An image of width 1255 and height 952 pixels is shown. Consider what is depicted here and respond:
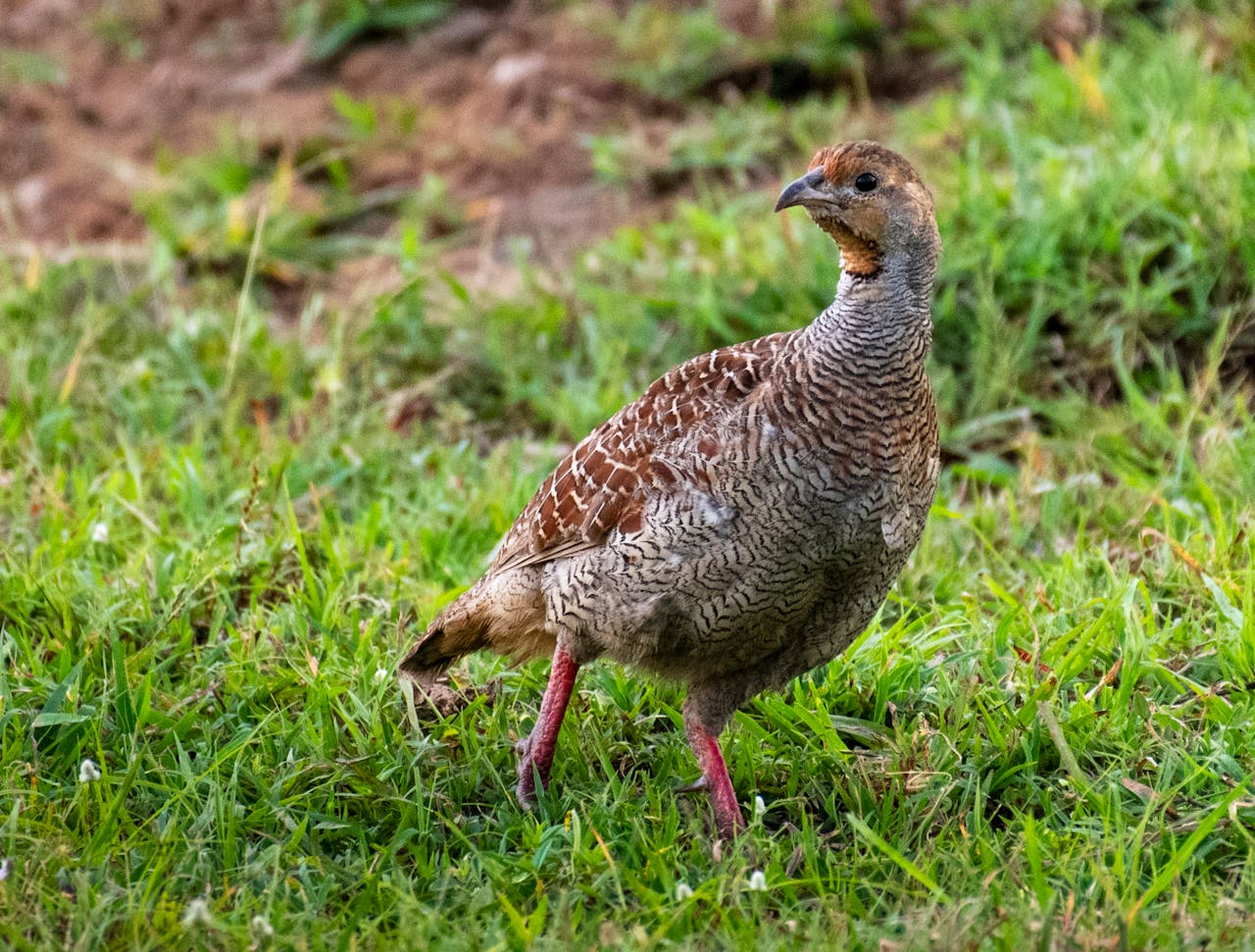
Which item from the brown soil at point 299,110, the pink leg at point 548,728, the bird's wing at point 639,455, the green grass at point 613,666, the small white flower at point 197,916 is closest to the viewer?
the small white flower at point 197,916

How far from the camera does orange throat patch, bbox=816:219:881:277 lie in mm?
3578

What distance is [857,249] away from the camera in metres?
3.60

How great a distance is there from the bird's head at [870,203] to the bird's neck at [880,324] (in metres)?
0.03

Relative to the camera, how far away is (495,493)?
210 inches

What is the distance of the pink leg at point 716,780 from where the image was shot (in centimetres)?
367

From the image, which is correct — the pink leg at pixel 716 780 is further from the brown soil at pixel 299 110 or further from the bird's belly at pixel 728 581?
the brown soil at pixel 299 110

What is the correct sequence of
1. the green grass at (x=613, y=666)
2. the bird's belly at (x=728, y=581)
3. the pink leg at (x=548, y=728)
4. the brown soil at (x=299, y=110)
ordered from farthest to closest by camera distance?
the brown soil at (x=299, y=110)
the pink leg at (x=548, y=728)
the bird's belly at (x=728, y=581)
the green grass at (x=613, y=666)

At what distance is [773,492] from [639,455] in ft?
1.30

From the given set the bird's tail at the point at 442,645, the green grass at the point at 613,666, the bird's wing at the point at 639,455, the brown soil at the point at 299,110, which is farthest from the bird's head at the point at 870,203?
the brown soil at the point at 299,110

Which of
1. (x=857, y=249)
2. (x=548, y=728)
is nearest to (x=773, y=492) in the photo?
(x=857, y=249)

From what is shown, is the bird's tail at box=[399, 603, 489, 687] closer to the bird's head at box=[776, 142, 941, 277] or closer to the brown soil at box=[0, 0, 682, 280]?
the bird's head at box=[776, 142, 941, 277]

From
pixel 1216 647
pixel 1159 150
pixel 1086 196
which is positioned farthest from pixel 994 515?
pixel 1159 150

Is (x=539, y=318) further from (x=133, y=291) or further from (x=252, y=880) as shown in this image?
(x=252, y=880)

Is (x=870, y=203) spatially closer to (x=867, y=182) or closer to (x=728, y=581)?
(x=867, y=182)
